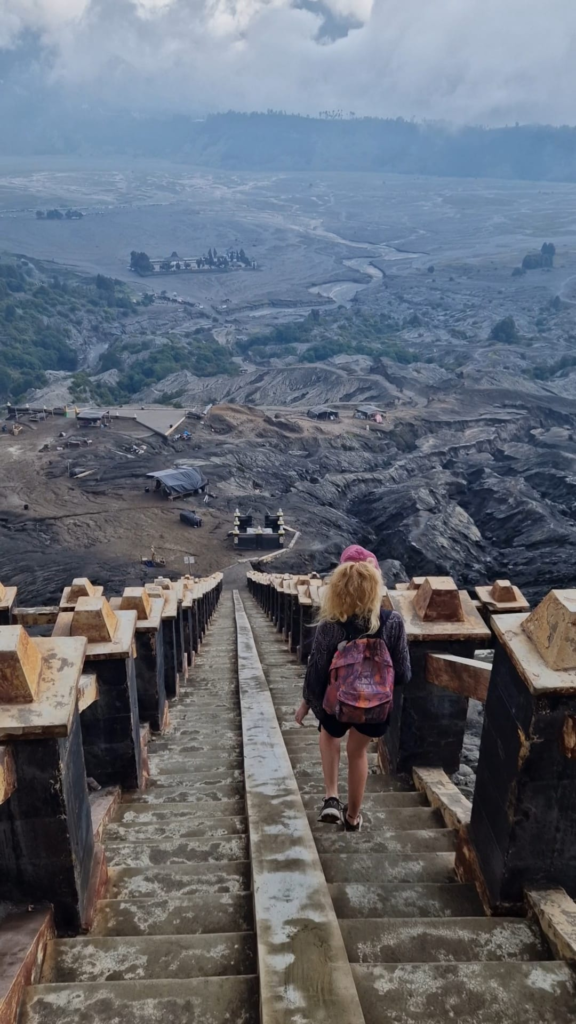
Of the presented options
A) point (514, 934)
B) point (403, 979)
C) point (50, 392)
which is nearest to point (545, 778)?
point (514, 934)

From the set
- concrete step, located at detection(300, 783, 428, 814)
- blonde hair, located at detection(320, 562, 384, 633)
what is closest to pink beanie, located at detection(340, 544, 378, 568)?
blonde hair, located at detection(320, 562, 384, 633)

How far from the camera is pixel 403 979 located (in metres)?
2.28

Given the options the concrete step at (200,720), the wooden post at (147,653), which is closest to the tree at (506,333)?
the concrete step at (200,720)

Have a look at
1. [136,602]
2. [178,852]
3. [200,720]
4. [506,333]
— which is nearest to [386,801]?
[178,852]

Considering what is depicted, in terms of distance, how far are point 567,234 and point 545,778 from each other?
174677 mm

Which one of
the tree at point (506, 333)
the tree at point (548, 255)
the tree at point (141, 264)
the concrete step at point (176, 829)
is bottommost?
the tree at point (506, 333)

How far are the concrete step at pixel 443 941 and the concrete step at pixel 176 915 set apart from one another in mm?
420

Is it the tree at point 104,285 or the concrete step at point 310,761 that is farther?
the tree at point 104,285

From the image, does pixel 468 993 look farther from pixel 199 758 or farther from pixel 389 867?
pixel 199 758

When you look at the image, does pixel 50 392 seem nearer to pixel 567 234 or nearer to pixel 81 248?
pixel 81 248

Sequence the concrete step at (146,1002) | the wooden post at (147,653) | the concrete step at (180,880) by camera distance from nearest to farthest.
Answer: the concrete step at (146,1002) < the concrete step at (180,880) < the wooden post at (147,653)

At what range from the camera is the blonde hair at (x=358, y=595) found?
329 cm

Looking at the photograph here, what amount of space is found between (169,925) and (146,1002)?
0.51 metres

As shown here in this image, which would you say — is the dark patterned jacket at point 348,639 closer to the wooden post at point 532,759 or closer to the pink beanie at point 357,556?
the pink beanie at point 357,556
